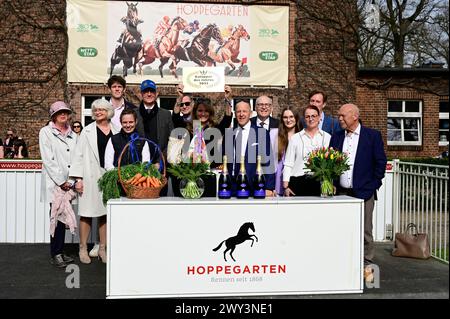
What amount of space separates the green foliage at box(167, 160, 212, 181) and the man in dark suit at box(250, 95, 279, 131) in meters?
1.26

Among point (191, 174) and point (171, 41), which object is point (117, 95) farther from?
point (171, 41)

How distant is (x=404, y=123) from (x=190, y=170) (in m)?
14.5

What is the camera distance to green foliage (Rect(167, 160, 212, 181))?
4.77 meters

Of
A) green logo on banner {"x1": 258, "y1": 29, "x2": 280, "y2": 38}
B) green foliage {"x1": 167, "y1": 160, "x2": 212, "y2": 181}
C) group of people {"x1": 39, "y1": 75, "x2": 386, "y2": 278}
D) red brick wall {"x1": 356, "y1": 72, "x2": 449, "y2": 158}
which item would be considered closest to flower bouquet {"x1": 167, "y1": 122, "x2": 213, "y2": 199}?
green foliage {"x1": 167, "y1": 160, "x2": 212, "y2": 181}

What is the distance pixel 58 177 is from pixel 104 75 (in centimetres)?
913

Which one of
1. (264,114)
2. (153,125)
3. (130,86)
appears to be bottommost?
(153,125)

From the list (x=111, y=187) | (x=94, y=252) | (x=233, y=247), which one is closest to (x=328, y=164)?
(x=233, y=247)

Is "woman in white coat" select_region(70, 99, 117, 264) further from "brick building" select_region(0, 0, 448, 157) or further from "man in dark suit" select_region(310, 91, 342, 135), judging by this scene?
"brick building" select_region(0, 0, 448, 157)

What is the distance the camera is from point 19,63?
14914 mm

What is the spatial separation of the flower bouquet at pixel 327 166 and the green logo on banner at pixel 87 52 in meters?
10.8

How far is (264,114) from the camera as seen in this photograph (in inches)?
231

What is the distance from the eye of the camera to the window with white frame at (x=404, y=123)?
17.6 meters

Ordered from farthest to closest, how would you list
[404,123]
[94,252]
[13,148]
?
[404,123] < [13,148] < [94,252]

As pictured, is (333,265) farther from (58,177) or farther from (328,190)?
(58,177)
